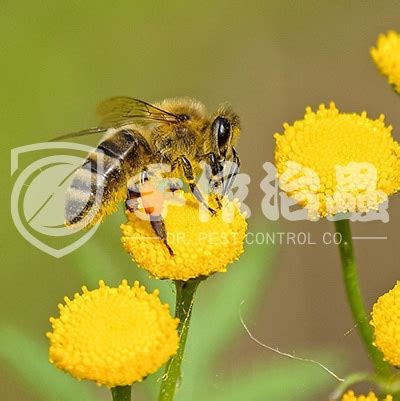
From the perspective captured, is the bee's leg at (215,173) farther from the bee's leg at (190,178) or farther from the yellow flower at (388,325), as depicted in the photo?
the yellow flower at (388,325)

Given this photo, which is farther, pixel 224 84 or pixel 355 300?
pixel 224 84

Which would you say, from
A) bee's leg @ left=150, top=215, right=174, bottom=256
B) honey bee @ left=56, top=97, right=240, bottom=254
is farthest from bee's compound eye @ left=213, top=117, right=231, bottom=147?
bee's leg @ left=150, top=215, right=174, bottom=256

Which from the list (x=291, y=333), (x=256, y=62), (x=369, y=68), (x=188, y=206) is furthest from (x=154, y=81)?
(x=188, y=206)

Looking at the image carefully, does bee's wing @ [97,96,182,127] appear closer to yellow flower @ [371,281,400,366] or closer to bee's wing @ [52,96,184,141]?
bee's wing @ [52,96,184,141]

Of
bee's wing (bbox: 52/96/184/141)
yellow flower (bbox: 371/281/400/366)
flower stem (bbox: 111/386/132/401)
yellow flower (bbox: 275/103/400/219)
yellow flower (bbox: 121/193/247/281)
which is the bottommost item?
flower stem (bbox: 111/386/132/401)

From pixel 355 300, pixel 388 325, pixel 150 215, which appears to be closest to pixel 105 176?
pixel 150 215

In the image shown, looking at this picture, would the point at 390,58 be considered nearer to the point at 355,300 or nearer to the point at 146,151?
the point at 355,300

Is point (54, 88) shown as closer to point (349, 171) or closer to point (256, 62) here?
point (256, 62)
